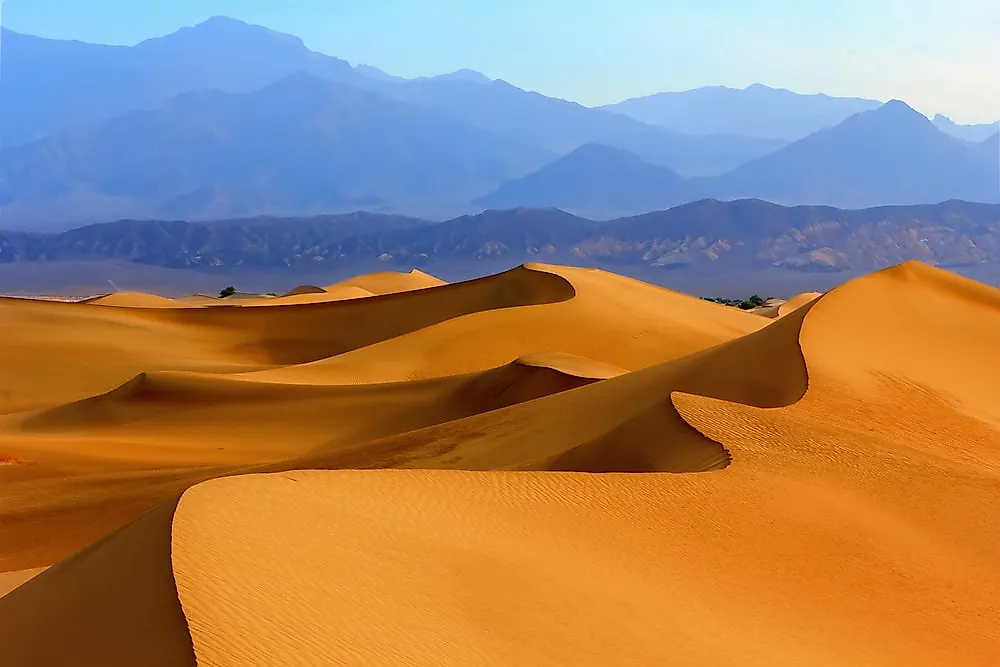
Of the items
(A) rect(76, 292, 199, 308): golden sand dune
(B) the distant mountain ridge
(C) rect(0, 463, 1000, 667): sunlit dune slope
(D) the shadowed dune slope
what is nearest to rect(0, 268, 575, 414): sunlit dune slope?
(A) rect(76, 292, 199, 308): golden sand dune

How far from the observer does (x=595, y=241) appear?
422ft

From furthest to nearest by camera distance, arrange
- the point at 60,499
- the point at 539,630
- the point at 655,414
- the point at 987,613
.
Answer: the point at 60,499, the point at 655,414, the point at 987,613, the point at 539,630

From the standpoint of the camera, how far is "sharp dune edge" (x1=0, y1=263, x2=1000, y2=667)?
17.7 feet

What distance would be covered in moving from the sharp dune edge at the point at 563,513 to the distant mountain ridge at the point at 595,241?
327 ft

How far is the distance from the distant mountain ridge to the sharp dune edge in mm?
99695

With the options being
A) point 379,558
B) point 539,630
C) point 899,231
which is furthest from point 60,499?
point 899,231

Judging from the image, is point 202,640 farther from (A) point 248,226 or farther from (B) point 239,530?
(A) point 248,226

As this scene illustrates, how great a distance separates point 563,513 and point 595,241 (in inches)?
4791

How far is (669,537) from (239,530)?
3.14m

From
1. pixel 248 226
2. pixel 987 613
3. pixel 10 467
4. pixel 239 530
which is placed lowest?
pixel 248 226

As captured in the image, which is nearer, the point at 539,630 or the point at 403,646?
the point at 403,646

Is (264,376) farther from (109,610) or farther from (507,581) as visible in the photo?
(109,610)

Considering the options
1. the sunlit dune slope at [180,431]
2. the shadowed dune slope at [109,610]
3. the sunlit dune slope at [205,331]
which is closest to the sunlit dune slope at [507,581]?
the shadowed dune slope at [109,610]

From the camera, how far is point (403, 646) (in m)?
5.01
